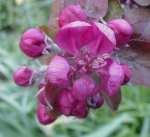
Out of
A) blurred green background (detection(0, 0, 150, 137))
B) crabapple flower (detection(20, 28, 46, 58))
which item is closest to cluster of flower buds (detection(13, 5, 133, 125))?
crabapple flower (detection(20, 28, 46, 58))

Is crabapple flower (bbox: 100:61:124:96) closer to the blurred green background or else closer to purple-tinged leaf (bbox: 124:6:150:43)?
purple-tinged leaf (bbox: 124:6:150:43)

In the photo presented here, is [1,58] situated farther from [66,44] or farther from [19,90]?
[66,44]

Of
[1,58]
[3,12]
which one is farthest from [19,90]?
[3,12]

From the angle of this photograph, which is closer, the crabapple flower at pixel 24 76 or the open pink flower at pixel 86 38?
the open pink flower at pixel 86 38

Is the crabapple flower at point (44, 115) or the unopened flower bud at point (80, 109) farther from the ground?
the unopened flower bud at point (80, 109)

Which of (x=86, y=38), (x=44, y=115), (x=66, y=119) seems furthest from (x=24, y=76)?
(x=66, y=119)

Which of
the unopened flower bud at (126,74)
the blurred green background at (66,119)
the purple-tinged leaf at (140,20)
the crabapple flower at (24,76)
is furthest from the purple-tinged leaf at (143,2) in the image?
the blurred green background at (66,119)

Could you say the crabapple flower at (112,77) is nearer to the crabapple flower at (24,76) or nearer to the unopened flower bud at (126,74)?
the unopened flower bud at (126,74)
